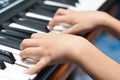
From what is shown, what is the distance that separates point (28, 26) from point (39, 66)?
0.31 metres

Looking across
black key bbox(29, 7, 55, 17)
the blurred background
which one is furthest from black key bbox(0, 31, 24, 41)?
the blurred background

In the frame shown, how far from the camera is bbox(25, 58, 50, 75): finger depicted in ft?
2.20

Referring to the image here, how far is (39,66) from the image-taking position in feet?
2.21

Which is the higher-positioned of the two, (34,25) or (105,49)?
(34,25)

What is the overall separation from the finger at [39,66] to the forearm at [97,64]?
0.08 m

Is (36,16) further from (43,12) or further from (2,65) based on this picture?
(2,65)

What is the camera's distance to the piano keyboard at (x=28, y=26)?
0.69 m

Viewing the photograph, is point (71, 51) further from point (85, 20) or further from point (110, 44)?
point (110, 44)

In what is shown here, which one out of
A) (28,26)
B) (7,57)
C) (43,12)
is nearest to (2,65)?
(7,57)

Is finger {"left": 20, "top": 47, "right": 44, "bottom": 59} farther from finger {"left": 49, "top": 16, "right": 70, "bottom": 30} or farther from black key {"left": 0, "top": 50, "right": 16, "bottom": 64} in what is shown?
finger {"left": 49, "top": 16, "right": 70, "bottom": 30}

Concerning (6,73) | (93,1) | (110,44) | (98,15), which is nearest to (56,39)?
(6,73)

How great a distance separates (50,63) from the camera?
2.27 ft

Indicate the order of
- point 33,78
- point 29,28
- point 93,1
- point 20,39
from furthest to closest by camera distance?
point 93,1
point 29,28
point 20,39
point 33,78

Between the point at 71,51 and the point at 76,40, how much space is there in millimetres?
36
